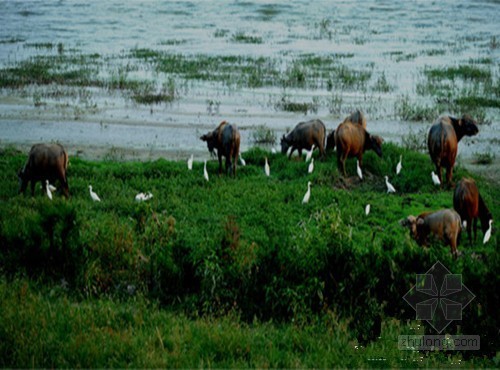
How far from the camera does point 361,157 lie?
46.0 feet

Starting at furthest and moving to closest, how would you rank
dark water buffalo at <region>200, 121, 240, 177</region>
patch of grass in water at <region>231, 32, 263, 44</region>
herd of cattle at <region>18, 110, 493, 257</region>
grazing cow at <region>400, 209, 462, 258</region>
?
patch of grass in water at <region>231, 32, 263, 44</region>, dark water buffalo at <region>200, 121, 240, 177</region>, herd of cattle at <region>18, 110, 493, 257</region>, grazing cow at <region>400, 209, 462, 258</region>

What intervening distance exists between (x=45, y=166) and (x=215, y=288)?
17.9ft

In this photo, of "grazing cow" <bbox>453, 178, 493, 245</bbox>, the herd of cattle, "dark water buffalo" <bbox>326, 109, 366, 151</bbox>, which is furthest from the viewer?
"dark water buffalo" <bbox>326, 109, 366, 151</bbox>

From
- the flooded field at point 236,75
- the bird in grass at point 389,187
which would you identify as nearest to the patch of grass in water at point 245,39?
the flooded field at point 236,75

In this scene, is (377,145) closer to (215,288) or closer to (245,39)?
(215,288)

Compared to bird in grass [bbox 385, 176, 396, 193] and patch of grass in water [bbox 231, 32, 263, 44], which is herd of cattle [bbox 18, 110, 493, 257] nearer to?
bird in grass [bbox 385, 176, 396, 193]

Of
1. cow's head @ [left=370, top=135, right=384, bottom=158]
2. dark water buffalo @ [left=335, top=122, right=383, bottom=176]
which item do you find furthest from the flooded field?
dark water buffalo @ [left=335, top=122, right=383, bottom=176]

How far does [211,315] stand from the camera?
24.3 ft

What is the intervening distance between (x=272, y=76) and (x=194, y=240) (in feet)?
56.7

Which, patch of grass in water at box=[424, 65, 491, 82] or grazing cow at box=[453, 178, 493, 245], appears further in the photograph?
patch of grass in water at box=[424, 65, 491, 82]

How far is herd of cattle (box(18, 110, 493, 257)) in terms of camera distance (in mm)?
10105

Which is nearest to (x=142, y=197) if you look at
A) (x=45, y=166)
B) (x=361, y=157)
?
(x=45, y=166)

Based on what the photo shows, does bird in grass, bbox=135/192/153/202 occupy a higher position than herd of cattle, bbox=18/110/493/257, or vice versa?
herd of cattle, bbox=18/110/493/257

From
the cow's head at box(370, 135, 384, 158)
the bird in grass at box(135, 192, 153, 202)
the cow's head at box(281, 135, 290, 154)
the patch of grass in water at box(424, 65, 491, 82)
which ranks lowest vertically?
the bird in grass at box(135, 192, 153, 202)
